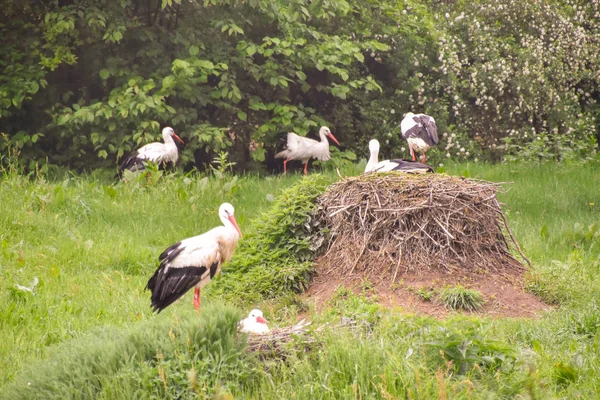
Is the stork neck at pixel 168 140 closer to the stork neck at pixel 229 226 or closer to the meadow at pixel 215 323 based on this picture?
the meadow at pixel 215 323

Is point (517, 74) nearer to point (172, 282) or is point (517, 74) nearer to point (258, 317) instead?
point (172, 282)

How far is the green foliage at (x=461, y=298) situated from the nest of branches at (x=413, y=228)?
0.47 m

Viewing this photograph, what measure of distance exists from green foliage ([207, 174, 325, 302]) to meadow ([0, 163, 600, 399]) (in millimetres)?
A: 51

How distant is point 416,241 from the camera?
24.4 ft

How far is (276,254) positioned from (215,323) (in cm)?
265

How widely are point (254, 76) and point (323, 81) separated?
2050 millimetres

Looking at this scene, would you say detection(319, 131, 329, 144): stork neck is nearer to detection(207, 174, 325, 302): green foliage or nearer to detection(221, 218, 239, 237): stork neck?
detection(207, 174, 325, 302): green foliage

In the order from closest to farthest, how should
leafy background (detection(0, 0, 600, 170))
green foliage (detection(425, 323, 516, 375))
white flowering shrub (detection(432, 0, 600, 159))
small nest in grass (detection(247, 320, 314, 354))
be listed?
green foliage (detection(425, 323, 516, 375)) < small nest in grass (detection(247, 320, 314, 354)) < leafy background (detection(0, 0, 600, 170)) < white flowering shrub (detection(432, 0, 600, 159))

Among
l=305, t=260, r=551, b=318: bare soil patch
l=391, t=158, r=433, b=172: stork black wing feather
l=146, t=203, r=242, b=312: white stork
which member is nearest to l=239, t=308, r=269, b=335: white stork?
l=146, t=203, r=242, b=312: white stork

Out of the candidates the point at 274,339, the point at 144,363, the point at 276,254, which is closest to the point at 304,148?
the point at 276,254

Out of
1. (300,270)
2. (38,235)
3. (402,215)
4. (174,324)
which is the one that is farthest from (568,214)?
(174,324)

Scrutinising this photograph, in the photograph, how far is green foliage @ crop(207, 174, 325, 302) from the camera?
7332 mm

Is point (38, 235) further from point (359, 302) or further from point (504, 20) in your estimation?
point (504, 20)

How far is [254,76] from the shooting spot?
13945 millimetres
